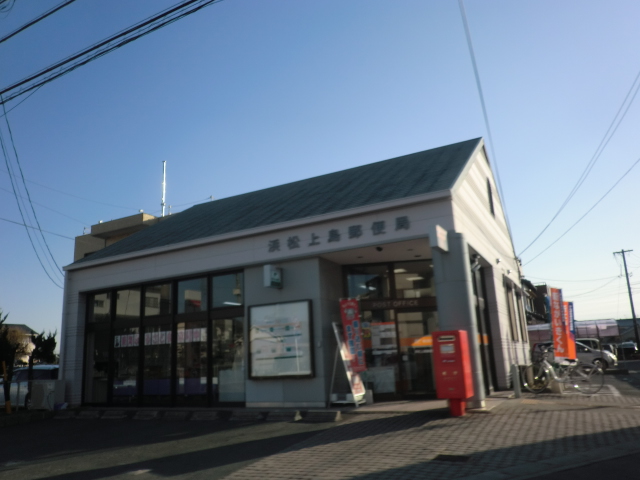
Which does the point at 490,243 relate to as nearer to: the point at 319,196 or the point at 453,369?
the point at 319,196

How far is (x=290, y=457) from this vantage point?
7793 mm

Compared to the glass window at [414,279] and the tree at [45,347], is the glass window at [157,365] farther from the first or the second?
the tree at [45,347]

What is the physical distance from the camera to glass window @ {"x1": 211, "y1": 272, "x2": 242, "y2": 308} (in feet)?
47.1

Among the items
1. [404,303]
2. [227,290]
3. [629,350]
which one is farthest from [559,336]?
[629,350]

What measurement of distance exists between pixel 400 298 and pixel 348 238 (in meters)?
2.68

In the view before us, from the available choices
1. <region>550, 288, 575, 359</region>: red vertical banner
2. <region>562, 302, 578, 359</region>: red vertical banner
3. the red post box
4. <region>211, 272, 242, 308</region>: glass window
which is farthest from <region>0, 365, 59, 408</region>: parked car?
<region>562, 302, 578, 359</region>: red vertical banner

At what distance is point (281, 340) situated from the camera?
1326cm

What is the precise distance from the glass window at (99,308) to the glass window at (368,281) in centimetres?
834

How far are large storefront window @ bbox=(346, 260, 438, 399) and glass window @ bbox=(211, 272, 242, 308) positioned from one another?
310cm

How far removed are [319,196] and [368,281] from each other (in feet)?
10.2

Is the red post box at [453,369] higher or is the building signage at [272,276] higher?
the building signage at [272,276]

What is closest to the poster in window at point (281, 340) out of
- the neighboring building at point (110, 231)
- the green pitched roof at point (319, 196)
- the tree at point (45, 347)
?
the green pitched roof at point (319, 196)

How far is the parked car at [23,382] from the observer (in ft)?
54.3

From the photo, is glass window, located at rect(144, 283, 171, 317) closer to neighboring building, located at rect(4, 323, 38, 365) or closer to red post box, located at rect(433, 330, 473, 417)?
red post box, located at rect(433, 330, 473, 417)
